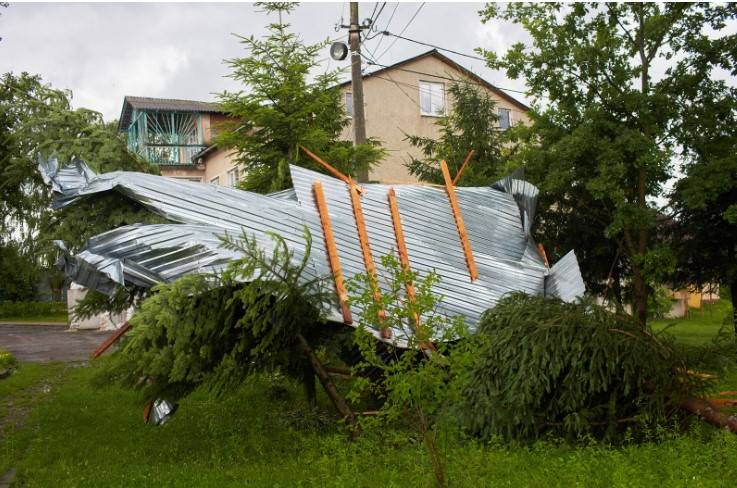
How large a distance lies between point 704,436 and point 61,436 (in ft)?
23.5

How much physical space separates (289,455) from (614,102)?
8.82m

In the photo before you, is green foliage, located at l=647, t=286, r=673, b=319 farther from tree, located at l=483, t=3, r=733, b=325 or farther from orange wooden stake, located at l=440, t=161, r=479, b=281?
orange wooden stake, located at l=440, t=161, r=479, b=281

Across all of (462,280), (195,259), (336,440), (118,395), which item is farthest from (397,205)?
(118,395)

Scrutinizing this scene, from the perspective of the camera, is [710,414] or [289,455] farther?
[289,455]

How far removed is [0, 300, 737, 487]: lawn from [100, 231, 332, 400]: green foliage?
2.74 ft

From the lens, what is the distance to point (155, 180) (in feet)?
26.9

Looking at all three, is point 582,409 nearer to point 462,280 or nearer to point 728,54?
point 462,280

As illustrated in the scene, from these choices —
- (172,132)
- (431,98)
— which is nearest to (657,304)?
(431,98)

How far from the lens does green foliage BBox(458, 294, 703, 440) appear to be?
24.3 feet

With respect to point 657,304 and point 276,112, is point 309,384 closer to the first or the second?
point 276,112

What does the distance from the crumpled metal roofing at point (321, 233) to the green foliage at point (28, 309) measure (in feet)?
116

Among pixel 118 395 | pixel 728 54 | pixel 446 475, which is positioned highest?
pixel 728 54

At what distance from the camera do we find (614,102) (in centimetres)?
1371

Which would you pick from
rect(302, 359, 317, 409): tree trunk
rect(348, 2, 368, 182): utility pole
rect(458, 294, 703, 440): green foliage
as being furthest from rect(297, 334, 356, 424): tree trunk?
rect(348, 2, 368, 182): utility pole
